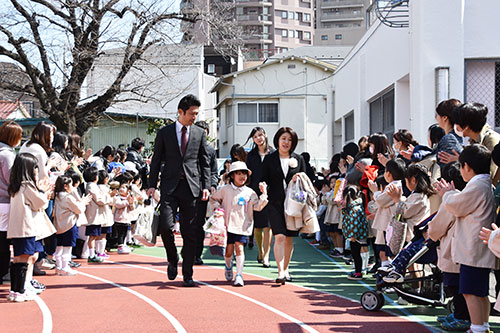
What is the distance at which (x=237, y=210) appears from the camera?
850cm

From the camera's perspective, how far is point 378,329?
5.73m

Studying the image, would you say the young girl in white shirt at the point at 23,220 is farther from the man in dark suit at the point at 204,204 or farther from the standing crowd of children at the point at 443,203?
the standing crowd of children at the point at 443,203

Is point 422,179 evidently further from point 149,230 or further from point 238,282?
point 149,230

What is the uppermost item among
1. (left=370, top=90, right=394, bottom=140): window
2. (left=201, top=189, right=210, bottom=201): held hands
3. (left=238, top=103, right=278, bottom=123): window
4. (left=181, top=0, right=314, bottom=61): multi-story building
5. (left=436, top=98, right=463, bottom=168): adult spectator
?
(left=181, top=0, right=314, bottom=61): multi-story building

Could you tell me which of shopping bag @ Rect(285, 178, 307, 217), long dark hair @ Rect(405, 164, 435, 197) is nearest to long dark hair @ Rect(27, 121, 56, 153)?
shopping bag @ Rect(285, 178, 307, 217)

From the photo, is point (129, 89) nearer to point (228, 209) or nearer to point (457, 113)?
point (228, 209)

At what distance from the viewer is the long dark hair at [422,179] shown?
6.79 meters

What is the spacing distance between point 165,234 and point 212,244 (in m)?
0.80

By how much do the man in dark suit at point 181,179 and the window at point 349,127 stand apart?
46.9ft

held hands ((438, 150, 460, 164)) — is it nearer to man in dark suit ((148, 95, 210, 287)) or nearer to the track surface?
the track surface

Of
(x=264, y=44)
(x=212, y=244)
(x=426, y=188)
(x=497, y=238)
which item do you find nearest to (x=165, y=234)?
(x=212, y=244)

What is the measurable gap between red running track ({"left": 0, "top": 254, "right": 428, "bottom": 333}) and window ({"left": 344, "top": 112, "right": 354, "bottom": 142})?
13.9m

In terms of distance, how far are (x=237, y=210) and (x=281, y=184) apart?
2.43 ft

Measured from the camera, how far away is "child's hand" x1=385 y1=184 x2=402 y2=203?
23.9ft
